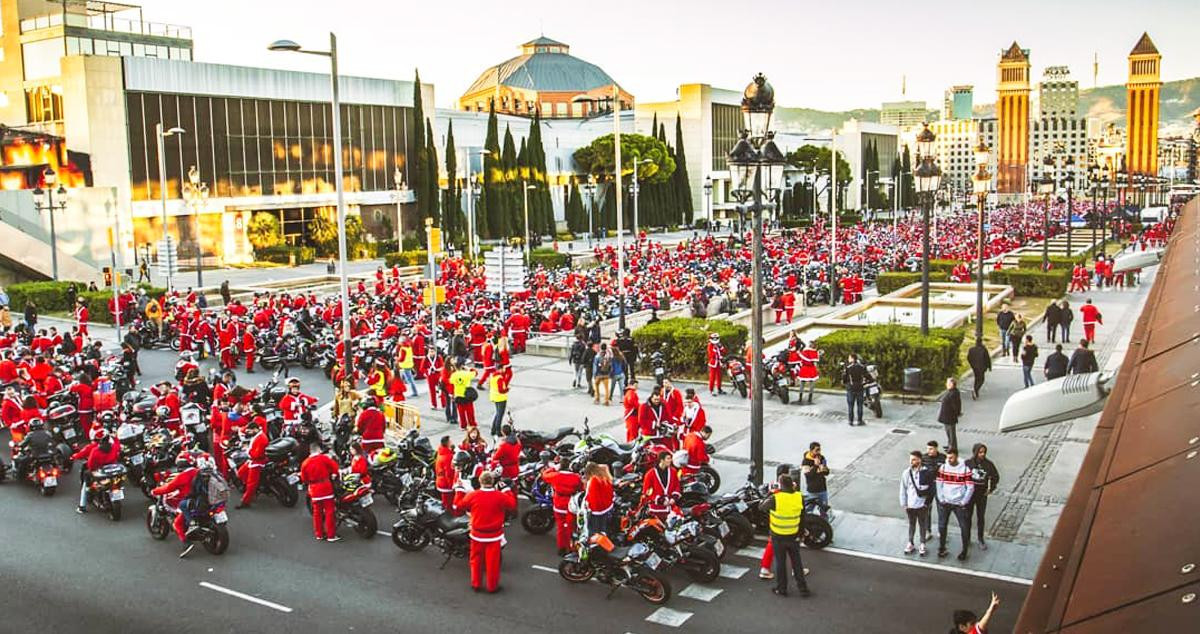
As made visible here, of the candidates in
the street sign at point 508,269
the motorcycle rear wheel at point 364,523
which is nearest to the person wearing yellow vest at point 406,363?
the street sign at point 508,269

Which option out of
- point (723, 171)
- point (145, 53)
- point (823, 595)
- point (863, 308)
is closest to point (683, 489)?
point (823, 595)

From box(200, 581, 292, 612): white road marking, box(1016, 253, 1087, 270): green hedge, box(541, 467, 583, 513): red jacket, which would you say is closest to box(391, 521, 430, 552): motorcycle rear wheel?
box(541, 467, 583, 513): red jacket

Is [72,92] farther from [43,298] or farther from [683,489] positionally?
[683,489]

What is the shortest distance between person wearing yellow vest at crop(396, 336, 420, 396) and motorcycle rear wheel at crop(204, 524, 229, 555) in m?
10.6

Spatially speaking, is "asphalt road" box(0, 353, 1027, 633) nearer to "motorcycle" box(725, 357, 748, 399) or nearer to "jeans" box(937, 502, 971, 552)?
"jeans" box(937, 502, 971, 552)

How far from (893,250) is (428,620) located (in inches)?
2038

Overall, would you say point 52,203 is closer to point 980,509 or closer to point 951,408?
point 951,408

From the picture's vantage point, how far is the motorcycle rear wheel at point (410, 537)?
13.9 metres

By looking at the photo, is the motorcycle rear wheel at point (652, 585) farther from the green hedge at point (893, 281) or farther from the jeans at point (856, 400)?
the green hedge at point (893, 281)

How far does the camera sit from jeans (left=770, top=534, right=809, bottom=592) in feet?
38.8

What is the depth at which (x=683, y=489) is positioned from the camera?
45.7 feet

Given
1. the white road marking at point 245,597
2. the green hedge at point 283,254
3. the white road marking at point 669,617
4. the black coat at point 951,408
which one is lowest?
the white road marking at point 669,617

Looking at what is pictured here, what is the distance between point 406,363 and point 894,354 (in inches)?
443

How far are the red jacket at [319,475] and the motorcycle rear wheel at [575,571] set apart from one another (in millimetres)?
3615
